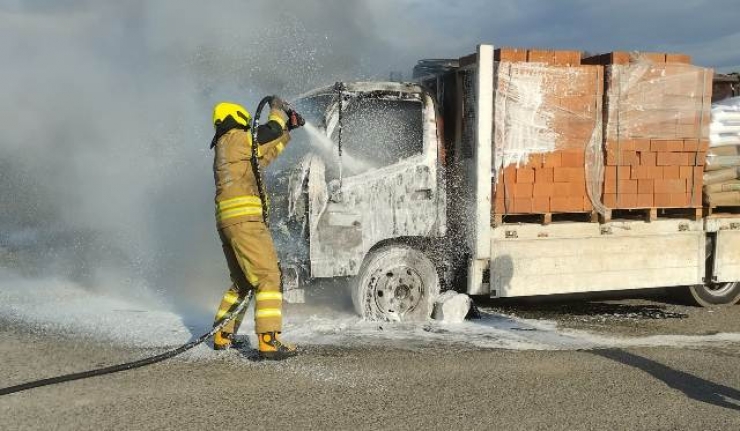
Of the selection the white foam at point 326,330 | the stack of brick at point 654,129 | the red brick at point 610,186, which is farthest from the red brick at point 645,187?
the white foam at point 326,330

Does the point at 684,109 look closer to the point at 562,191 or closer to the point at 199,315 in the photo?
the point at 562,191

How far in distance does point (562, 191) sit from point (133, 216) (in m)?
6.57

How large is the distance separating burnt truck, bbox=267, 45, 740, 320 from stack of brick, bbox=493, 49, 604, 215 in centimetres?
15

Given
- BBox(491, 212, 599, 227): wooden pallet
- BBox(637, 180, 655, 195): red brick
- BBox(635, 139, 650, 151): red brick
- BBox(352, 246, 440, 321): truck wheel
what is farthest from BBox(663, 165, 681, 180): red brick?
BBox(352, 246, 440, 321): truck wheel

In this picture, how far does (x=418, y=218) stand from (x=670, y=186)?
2714 mm

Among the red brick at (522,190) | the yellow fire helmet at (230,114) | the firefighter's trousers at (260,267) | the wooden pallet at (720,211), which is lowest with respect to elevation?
the firefighter's trousers at (260,267)

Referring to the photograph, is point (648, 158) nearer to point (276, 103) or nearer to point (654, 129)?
→ point (654, 129)

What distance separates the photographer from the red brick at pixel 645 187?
708cm

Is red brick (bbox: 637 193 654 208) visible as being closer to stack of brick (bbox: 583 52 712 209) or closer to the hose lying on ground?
stack of brick (bbox: 583 52 712 209)

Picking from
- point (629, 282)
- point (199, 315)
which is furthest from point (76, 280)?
point (629, 282)

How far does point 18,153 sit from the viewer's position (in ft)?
52.1

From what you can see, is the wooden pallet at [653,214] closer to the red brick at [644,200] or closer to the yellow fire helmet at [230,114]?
the red brick at [644,200]

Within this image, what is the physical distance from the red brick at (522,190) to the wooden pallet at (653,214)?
2.83ft

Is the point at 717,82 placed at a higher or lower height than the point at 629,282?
higher
